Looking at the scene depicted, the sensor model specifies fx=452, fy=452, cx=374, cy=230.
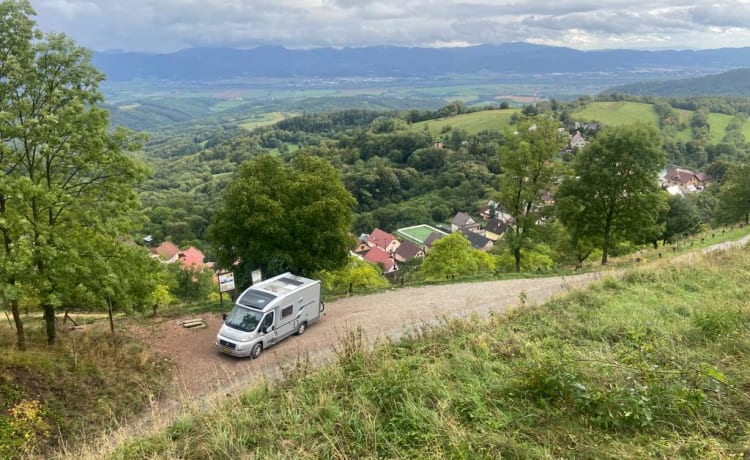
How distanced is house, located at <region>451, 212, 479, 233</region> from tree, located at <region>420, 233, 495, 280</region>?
53.3m

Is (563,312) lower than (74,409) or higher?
higher

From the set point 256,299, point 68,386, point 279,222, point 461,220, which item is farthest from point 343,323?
point 461,220

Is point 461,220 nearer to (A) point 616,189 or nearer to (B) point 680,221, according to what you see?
(B) point 680,221

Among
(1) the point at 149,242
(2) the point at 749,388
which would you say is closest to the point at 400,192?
(1) the point at 149,242

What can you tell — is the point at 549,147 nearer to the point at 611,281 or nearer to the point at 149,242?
the point at 611,281

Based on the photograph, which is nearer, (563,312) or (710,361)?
(710,361)

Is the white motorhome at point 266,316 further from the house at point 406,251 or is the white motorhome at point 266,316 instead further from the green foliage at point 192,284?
the house at point 406,251

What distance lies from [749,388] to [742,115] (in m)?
171

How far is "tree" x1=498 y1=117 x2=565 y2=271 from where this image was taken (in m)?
21.1

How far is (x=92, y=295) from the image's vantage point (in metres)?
10.1

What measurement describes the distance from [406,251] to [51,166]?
→ 65.3m

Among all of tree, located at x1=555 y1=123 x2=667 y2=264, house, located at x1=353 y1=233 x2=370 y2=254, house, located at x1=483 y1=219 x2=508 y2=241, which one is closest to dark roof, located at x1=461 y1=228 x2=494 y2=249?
house, located at x1=483 y1=219 x2=508 y2=241

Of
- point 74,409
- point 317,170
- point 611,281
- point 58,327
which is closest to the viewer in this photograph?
point 74,409

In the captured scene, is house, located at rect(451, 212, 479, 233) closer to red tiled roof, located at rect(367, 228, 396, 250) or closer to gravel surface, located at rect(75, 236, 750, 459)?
red tiled roof, located at rect(367, 228, 396, 250)
